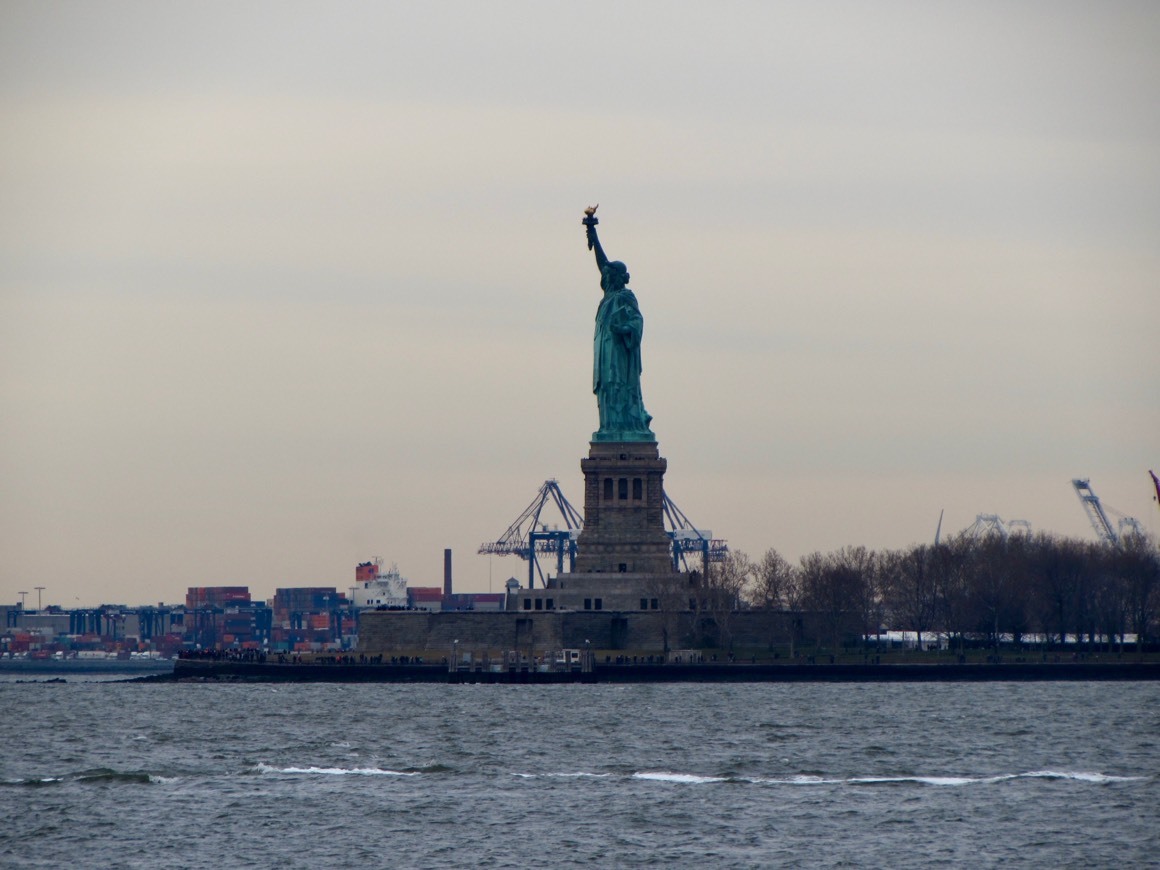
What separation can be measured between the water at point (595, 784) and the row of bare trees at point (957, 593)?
112ft

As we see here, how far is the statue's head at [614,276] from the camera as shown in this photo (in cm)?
16275

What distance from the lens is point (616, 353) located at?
163m

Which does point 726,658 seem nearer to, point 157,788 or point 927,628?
point 927,628

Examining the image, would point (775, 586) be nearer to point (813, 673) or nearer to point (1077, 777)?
point (813, 673)

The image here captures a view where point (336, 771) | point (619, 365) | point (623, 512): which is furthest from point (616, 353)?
point (336, 771)

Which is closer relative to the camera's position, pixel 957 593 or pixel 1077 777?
pixel 1077 777

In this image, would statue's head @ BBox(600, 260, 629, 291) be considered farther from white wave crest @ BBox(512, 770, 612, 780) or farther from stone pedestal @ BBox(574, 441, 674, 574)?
white wave crest @ BBox(512, 770, 612, 780)

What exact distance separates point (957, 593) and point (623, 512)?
77.6 feet

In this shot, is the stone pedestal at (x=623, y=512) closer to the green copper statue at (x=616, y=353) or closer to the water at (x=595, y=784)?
the green copper statue at (x=616, y=353)

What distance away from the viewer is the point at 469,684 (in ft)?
487

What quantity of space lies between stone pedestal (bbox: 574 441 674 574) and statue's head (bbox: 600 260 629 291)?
34.8ft

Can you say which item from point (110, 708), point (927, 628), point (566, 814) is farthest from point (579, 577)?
point (566, 814)

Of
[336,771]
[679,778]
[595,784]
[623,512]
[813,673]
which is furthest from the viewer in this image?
[623,512]

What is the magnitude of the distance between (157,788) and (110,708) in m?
54.9
